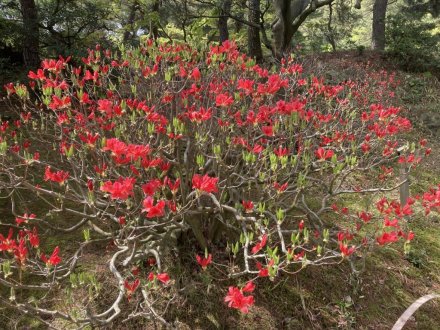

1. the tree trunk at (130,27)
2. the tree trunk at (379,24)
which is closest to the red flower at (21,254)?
the tree trunk at (130,27)

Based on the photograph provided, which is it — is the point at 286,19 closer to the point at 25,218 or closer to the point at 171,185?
the point at 171,185

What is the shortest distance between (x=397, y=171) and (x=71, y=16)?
296 inches

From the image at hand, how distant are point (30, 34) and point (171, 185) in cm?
707

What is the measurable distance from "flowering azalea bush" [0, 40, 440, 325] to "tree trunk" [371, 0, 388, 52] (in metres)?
11.2

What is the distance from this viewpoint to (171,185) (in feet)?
6.53

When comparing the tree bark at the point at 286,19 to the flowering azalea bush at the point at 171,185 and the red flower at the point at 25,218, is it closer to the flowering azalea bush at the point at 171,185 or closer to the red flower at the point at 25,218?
the flowering azalea bush at the point at 171,185

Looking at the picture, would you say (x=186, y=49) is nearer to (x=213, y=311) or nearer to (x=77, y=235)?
(x=77, y=235)

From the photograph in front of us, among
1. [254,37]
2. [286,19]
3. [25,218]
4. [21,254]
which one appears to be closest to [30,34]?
[254,37]

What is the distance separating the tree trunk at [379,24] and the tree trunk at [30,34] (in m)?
11.2

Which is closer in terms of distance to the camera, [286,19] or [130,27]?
[286,19]

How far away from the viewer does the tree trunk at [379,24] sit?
1324 cm

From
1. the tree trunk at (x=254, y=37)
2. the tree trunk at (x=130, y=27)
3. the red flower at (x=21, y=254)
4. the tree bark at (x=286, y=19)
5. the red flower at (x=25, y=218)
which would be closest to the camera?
the red flower at (x=21, y=254)

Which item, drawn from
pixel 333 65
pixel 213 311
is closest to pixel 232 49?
pixel 213 311

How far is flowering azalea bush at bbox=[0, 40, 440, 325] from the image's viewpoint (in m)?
2.03
